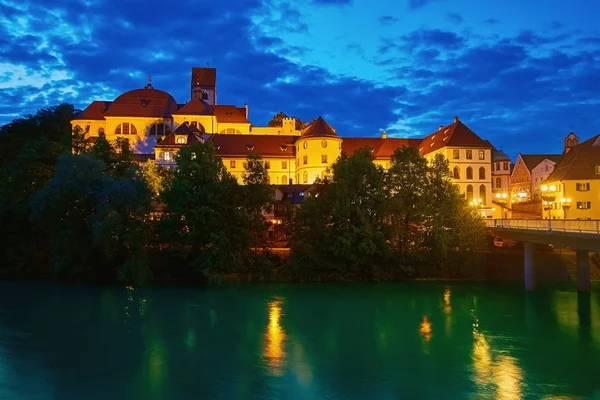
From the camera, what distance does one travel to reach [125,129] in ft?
235

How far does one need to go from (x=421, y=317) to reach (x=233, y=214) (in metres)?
16.5

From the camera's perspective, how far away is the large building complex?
202ft

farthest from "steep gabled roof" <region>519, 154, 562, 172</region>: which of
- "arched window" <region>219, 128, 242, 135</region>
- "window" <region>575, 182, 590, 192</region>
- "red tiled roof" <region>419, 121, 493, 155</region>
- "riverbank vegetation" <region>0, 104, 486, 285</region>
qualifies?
"riverbank vegetation" <region>0, 104, 486, 285</region>

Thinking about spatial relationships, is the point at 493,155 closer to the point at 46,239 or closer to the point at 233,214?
the point at 233,214

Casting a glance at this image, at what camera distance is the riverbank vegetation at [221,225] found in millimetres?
35594

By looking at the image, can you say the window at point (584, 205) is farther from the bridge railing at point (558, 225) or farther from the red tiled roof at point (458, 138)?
the bridge railing at point (558, 225)

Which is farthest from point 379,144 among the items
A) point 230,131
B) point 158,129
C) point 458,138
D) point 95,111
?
point 95,111

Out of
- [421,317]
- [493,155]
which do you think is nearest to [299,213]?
[421,317]

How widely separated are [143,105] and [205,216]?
138 feet

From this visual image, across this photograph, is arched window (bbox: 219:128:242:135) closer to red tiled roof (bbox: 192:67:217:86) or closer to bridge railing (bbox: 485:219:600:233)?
red tiled roof (bbox: 192:67:217:86)

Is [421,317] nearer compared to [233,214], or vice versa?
[421,317]

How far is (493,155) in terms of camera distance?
7656 centimetres

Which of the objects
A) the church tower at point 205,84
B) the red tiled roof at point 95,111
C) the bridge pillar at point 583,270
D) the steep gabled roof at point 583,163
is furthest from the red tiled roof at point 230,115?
the bridge pillar at point 583,270

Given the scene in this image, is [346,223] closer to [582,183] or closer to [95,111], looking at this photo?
[582,183]
